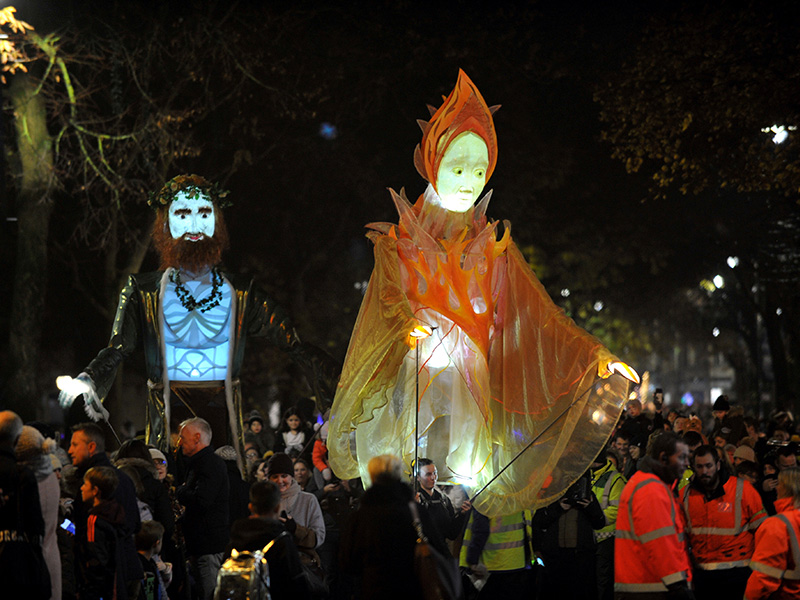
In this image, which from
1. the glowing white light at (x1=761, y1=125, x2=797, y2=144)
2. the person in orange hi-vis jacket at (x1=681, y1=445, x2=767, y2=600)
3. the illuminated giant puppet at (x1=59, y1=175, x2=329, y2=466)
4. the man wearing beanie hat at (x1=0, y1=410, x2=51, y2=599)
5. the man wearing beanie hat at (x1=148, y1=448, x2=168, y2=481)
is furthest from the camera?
the glowing white light at (x1=761, y1=125, x2=797, y2=144)

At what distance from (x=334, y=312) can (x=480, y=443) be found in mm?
19091

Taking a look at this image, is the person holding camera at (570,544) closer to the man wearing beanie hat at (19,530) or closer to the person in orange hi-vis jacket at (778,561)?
the person in orange hi-vis jacket at (778,561)

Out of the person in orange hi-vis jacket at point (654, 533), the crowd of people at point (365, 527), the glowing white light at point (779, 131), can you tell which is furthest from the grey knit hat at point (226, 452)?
the glowing white light at point (779, 131)

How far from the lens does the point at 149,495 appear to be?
7.48m

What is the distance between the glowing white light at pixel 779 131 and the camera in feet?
44.4

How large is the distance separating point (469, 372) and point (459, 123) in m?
2.01

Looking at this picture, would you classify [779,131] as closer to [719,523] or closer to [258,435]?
[258,435]

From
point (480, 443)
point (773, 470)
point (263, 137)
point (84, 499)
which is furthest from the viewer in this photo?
point (263, 137)

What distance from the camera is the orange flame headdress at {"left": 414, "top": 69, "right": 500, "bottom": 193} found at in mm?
8562

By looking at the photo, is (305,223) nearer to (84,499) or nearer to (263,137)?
(263,137)

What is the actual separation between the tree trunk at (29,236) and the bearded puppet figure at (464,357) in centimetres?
891

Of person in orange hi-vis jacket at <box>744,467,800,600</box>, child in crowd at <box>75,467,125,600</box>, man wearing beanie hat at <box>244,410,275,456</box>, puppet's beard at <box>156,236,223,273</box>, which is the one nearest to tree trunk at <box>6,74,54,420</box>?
man wearing beanie hat at <box>244,410,275,456</box>

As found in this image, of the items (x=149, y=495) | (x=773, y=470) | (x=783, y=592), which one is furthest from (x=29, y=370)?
(x=783, y=592)

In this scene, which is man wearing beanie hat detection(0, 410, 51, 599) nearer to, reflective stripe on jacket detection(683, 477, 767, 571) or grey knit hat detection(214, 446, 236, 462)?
grey knit hat detection(214, 446, 236, 462)
